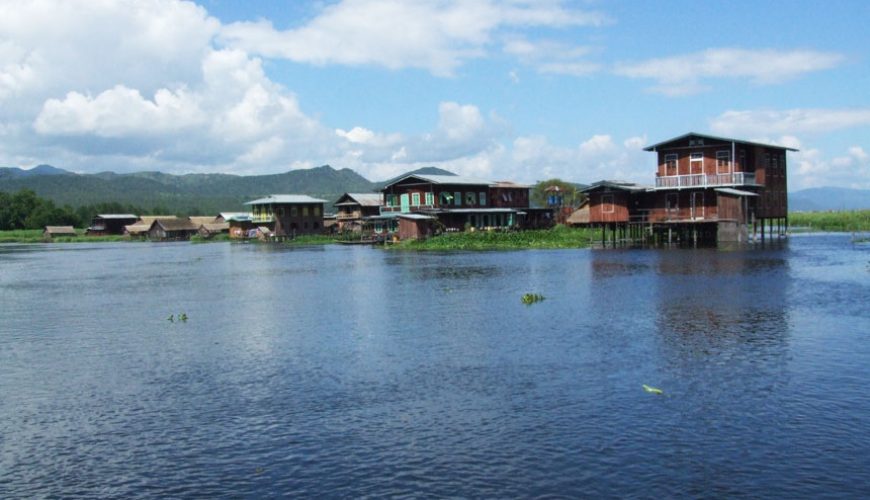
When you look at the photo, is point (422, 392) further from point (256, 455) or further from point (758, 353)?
point (758, 353)

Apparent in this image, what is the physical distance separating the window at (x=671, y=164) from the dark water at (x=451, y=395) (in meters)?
32.0

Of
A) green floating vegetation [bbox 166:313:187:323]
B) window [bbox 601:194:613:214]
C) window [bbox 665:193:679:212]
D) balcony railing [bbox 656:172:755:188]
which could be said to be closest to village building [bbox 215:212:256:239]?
window [bbox 601:194:613:214]

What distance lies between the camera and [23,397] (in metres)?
19.7

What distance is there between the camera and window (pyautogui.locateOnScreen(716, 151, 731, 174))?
66.6 metres

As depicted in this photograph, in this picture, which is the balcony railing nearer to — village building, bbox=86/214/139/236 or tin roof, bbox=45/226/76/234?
village building, bbox=86/214/139/236

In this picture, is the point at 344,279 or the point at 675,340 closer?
the point at 675,340

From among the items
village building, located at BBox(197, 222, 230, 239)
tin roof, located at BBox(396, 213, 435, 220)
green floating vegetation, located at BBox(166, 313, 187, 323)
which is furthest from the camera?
village building, located at BBox(197, 222, 230, 239)

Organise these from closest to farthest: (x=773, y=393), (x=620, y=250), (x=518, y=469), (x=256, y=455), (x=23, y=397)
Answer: (x=518, y=469) < (x=256, y=455) < (x=773, y=393) < (x=23, y=397) < (x=620, y=250)

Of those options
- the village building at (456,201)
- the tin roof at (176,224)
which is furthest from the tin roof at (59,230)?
the village building at (456,201)

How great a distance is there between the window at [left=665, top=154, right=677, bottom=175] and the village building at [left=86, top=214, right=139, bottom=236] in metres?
132

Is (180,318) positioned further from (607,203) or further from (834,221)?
(834,221)

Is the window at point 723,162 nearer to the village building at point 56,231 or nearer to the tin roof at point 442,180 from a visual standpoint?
the tin roof at point 442,180

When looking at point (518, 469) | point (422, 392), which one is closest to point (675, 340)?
point (422, 392)

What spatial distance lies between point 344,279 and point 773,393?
35.2m
